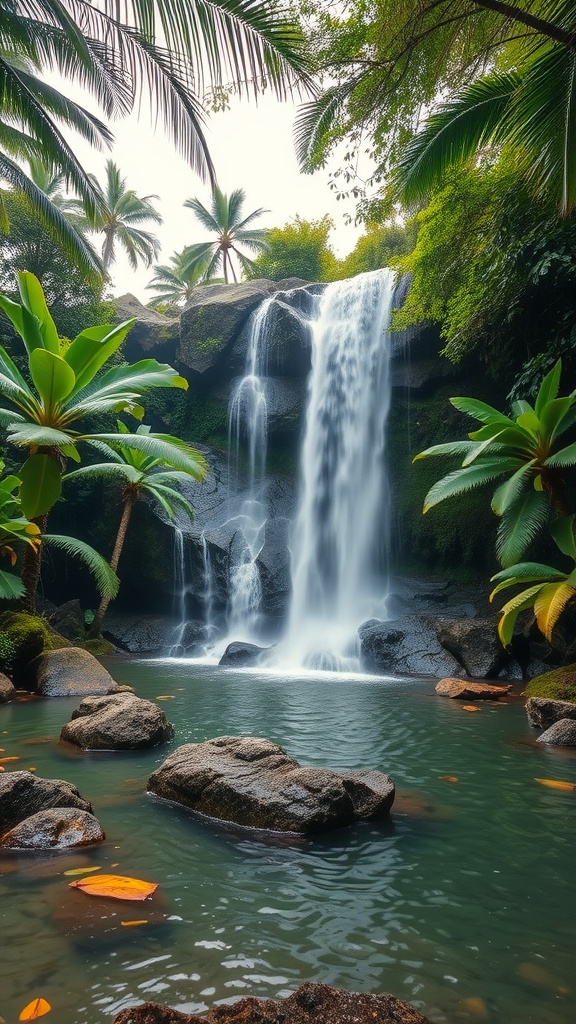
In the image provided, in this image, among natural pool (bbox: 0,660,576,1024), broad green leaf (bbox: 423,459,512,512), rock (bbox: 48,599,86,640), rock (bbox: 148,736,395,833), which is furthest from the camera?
rock (bbox: 48,599,86,640)

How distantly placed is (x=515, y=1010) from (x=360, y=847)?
1565 mm

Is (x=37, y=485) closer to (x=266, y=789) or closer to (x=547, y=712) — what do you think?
(x=266, y=789)

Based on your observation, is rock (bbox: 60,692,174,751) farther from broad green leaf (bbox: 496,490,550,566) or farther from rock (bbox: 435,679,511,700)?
broad green leaf (bbox: 496,490,550,566)

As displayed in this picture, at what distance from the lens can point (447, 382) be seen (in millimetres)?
18391

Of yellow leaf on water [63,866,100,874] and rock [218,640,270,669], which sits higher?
rock [218,640,270,669]

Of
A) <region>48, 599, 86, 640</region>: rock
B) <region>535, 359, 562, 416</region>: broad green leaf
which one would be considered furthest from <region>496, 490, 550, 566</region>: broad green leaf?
<region>48, 599, 86, 640</region>: rock

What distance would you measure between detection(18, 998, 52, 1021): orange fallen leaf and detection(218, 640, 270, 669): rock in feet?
40.9

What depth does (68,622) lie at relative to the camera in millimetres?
16531

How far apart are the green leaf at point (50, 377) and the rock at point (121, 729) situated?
16.1 feet

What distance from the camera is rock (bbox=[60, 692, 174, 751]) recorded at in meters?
→ 5.87

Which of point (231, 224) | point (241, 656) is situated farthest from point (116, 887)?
point (231, 224)

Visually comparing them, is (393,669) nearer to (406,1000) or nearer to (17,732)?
(17,732)

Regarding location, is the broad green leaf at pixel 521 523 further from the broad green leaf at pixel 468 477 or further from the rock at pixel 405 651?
the rock at pixel 405 651

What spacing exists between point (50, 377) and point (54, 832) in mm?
6870
